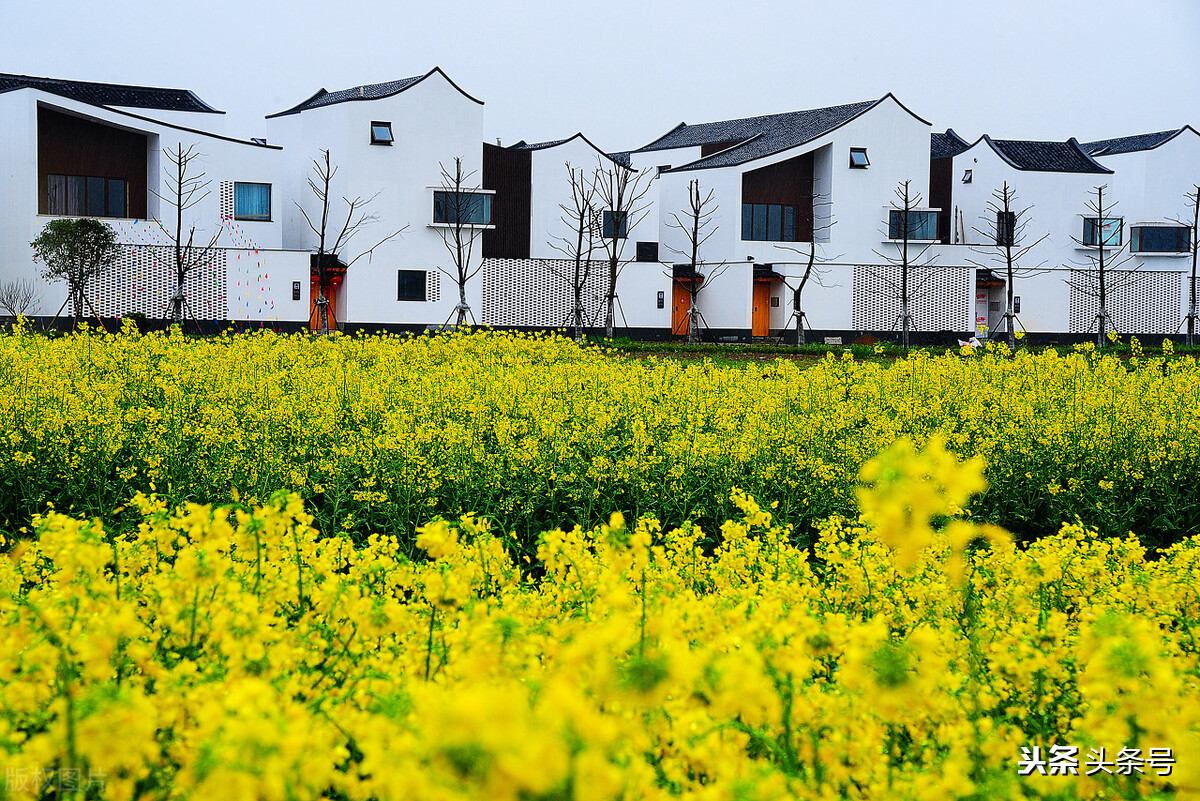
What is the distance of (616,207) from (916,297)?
975cm

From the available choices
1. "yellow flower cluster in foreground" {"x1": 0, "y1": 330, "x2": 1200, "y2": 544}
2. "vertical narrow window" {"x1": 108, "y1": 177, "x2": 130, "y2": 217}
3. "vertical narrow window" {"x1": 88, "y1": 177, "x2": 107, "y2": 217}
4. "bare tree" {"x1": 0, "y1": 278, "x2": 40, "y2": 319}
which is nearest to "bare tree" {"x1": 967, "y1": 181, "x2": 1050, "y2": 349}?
"vertical narrow window" {"x1": 108, "y1": 177, "x2": 130, "y2": 217}

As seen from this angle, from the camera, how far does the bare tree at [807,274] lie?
1366 inches

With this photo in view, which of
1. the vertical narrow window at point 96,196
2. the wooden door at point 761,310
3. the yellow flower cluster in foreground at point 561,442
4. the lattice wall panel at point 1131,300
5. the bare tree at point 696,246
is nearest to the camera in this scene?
the yellow flower cluster in foreground at point 561,442

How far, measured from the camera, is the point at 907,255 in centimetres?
3716

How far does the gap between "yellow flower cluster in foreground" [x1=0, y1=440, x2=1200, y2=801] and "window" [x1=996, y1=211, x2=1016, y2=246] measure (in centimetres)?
3587

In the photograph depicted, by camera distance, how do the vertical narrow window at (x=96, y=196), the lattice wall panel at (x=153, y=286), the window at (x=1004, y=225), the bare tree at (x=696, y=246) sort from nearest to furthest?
the lattice wall panel at (x=153, y=286)
the vertical narrow window at (x=96, y=196)
the bare tree at (x=696, y=246)
the window at (x=1004, y=225)

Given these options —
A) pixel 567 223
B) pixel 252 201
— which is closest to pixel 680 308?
pixel 567 223

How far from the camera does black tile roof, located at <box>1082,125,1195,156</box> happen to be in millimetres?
39812

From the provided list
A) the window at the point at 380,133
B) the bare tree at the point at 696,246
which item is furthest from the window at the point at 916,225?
the window at the point at 380,133

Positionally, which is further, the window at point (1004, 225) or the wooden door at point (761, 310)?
the window at point (1004, 225)

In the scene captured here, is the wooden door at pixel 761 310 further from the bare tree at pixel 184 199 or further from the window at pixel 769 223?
the bare tree at pixel 184 199

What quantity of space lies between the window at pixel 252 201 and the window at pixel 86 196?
2.85m

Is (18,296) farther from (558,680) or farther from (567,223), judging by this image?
(558,680)

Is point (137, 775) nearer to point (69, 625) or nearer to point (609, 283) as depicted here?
point (69, 625)
